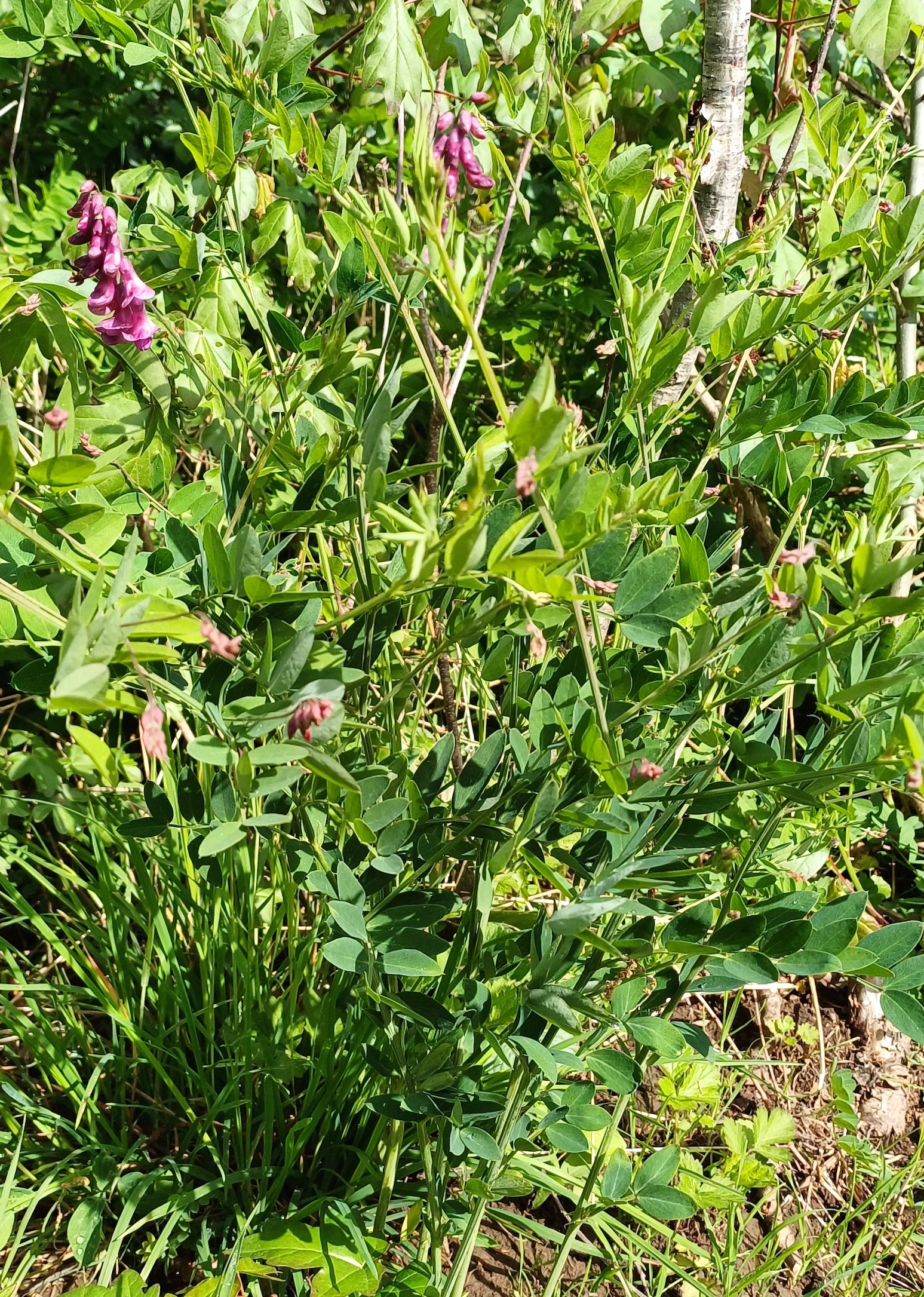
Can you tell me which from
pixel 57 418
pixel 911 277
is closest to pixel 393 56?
pixel 57 418

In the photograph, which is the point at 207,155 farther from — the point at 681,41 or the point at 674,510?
the point at 681,41

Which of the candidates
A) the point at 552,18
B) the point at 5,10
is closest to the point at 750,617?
the point at 552,18

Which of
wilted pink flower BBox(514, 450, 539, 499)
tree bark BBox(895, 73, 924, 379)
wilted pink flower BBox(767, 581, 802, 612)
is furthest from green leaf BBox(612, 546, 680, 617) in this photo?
tree bark BBox(895, 73, 924, 379)

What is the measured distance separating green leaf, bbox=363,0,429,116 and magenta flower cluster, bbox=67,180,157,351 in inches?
9.5

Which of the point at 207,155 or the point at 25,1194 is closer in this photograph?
the point at 207,155

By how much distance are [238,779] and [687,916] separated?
41 cm

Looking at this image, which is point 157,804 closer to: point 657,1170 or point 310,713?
point 310,713

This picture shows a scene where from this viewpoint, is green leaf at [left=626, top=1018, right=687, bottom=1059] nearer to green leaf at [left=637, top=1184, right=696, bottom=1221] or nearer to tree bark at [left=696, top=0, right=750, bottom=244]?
green leaf at [left=637, top=1184, right=696, bottom=1221]

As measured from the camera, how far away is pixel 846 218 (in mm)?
914

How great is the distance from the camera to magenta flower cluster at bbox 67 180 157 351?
77cm

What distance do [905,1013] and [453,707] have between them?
522 mm

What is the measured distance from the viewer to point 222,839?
2.04ft

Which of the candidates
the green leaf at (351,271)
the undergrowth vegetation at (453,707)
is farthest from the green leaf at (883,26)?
the green leaf at (351,271)

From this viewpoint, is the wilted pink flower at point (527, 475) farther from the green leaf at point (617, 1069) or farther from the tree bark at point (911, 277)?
the tree bark at point (911, 277)
